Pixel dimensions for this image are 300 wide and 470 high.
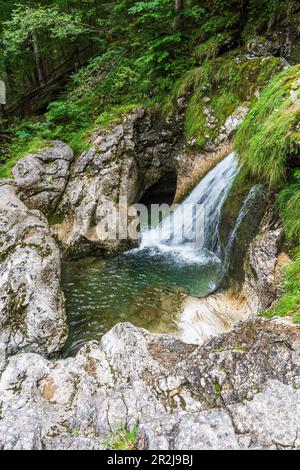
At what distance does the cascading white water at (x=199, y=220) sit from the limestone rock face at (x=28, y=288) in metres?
3.41

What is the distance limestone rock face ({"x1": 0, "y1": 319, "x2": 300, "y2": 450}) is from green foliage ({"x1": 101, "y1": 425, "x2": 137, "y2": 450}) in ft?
0.14

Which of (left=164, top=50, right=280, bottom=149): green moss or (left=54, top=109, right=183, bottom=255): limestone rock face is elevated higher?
(left=164, top=50, right=280, bottom=149): green moss

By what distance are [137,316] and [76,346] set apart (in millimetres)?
1234

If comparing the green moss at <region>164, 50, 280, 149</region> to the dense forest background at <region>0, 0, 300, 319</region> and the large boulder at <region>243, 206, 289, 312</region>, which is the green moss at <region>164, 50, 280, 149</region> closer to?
the dense forest background at <region>0, 0, 300, 319</region>

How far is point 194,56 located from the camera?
31.9ft

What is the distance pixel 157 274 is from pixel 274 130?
13.2 ft

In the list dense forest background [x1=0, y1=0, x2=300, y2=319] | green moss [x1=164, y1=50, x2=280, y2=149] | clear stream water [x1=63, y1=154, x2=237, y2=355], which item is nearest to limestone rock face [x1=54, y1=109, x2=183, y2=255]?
dense forest background [x1=0, y1=0, x2=300, y2=319]

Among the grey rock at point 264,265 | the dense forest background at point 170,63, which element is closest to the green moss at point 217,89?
the dense forest background at point 170,63

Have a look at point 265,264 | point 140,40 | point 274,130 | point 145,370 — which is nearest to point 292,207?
point 265,264

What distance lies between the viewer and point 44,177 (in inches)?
335

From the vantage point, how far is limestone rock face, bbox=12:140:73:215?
8.22 metres

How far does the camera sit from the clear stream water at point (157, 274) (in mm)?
5941

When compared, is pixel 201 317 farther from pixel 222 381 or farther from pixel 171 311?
pixel 222 381

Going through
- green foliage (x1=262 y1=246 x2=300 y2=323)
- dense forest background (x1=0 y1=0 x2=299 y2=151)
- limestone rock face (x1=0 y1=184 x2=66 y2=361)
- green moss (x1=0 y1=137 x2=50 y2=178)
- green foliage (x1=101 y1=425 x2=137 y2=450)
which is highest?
dense forest background (x1=0 y1=0 x2=299 y2=151)
